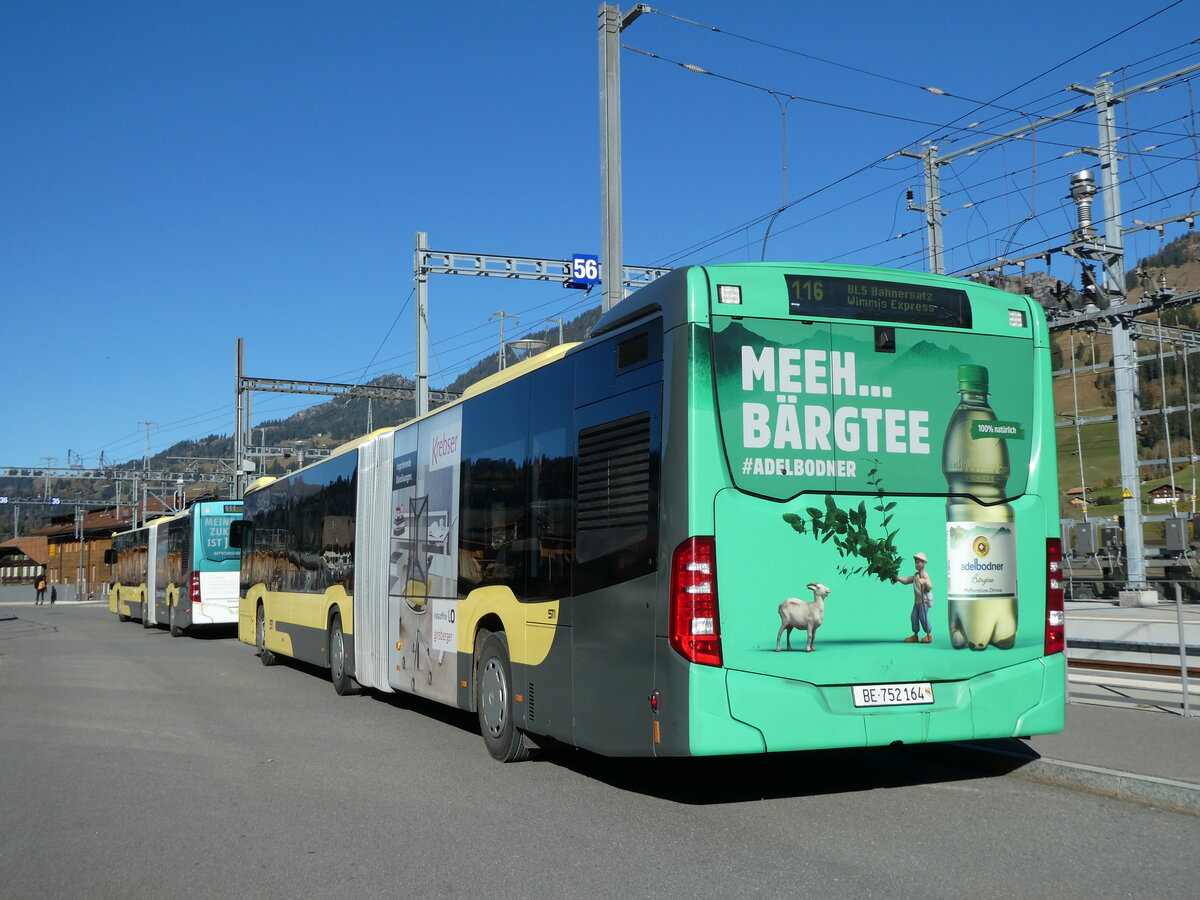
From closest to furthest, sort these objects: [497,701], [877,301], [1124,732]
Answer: [877,301]
[1124,732]
[497,701]

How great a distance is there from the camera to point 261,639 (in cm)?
2034

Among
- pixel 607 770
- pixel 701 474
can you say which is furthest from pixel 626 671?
pixel 607 770

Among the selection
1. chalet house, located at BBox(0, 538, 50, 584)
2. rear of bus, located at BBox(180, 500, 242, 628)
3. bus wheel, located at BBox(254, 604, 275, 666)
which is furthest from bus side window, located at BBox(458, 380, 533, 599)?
chalet house, located at BBox(0, 538, 50, 584)

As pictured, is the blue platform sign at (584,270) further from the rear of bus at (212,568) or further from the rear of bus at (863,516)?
the rear of bus at (863,516)

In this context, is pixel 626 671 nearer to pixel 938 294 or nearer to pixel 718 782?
pixel 718 782

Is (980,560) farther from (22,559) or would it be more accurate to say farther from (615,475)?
(22,559)

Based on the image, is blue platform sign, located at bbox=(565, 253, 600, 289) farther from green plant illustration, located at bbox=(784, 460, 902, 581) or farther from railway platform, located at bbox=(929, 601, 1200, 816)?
green plant illustration, located at bbox=(784, 460, 902, 581)

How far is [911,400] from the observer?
740 cm

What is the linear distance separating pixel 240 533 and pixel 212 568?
9.17 meters

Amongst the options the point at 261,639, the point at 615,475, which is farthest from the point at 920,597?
Result: the point at 261,639

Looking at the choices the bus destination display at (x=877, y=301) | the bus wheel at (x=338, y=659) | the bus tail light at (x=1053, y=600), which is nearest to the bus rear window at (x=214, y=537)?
the bus wheel at (x=338, y=659)

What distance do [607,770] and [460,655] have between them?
2.06 m

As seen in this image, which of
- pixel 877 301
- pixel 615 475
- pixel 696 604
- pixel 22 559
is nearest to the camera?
pixel 696 604

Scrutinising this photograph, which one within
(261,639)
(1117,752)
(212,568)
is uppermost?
(212,568)
